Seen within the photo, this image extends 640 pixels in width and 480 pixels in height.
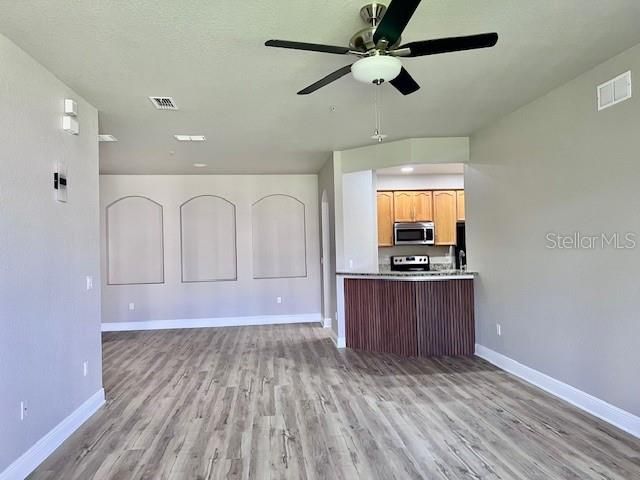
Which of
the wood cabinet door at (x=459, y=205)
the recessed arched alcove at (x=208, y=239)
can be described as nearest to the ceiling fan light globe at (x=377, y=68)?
the recessed arched alcove at (x=208, y=239)

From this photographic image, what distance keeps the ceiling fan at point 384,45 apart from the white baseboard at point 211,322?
5413 mm

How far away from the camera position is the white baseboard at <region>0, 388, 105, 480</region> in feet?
7.65

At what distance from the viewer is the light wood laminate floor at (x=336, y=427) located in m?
2.44

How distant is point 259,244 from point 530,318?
463cm

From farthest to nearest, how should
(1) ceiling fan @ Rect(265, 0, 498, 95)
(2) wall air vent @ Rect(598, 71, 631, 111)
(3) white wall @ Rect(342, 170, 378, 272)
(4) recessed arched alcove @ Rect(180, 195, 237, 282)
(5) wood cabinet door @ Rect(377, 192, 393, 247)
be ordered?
(5) wood cabinet door @ Rect(377, 192, 393, 247), (4) recessed arched alcove @ Rect(180, 195, 237, 282), (3) white wall @ Rect(342, 170, 378, 272), (2) wall air vent @ Rect(598, 71, 631, 111), (1) ceiling fan @ Rect(265, 0, 498, 95)

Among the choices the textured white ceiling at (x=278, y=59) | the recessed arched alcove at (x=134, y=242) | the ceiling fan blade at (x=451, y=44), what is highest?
the textured white ceiling at (x=278, y=59)

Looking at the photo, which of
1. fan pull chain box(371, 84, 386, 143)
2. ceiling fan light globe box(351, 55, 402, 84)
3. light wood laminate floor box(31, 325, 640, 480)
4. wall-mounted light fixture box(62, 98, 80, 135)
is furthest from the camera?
fan pull chain box(371, 84, 386, 143)

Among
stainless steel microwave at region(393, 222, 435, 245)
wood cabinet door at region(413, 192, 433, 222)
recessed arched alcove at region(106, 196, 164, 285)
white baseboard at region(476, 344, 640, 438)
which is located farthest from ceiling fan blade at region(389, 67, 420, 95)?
recessed arched alcove at region(106, 196, 164, 285)

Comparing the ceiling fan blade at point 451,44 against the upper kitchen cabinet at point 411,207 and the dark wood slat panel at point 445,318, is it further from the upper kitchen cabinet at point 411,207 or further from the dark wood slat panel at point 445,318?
the upper kitchen cabinet at point 411,207

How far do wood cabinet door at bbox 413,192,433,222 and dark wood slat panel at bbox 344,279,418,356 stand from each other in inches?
104

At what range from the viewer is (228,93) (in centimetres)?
328

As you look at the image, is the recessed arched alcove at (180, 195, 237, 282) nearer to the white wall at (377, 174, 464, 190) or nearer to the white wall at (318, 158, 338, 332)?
the white wall at (318, 158, 338, 332)

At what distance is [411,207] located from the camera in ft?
24.1

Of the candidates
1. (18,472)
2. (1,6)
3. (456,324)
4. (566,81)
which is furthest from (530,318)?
(1,6)
